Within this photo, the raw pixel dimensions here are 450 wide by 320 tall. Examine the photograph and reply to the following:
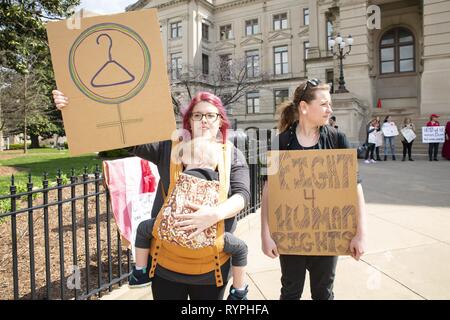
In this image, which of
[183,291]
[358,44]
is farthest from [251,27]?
[183,291]

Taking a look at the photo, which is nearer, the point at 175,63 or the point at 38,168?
the point at 38,168

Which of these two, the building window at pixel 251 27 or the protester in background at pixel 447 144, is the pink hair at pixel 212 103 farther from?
the building window at pixel 251 27

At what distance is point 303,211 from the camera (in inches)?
89.7

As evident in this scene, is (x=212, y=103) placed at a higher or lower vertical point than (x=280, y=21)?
lower

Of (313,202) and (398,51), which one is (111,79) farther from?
(398,51)

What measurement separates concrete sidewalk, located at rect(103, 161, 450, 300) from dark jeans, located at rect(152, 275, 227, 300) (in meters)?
1.49

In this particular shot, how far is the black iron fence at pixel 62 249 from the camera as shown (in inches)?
110

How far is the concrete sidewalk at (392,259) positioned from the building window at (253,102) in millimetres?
38312

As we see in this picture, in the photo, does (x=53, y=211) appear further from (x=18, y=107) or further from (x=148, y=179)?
(x=18, y=107)

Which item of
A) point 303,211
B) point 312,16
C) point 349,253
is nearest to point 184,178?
point 303,211

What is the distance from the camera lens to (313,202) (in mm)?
2266

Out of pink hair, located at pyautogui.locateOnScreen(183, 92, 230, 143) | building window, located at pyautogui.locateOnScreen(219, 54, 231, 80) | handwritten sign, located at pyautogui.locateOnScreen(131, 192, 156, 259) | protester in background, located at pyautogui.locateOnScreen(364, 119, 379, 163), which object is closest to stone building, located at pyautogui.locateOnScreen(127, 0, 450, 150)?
protester in background, located at pyautogui.locateOnScreen(364, 119, 379, 163)

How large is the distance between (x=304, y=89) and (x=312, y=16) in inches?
1484

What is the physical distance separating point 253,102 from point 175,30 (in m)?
14.5
